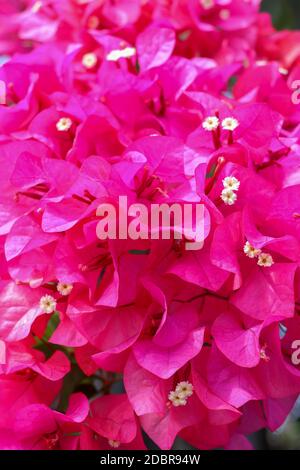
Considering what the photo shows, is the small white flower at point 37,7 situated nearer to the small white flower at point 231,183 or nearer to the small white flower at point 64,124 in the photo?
the small white flower at point 64,124

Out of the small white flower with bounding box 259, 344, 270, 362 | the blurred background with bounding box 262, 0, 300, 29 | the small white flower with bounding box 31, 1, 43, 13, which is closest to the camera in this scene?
the small white flower with bounding box 259, 344, 270, 362

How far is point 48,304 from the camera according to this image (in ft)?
2.31

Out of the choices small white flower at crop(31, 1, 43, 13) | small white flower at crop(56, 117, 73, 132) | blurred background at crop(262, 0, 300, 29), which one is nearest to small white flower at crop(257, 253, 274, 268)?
small white flower at crop(56, 117, 73, 132)

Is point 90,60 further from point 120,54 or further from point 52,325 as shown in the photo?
point 52,325

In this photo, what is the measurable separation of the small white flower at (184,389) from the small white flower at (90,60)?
46cm

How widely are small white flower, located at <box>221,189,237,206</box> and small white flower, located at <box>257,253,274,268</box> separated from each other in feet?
0.20

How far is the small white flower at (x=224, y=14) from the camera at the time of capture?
101 centimetres

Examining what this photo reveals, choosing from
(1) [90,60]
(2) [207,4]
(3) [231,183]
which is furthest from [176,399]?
(2) [207,4]

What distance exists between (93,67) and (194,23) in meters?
0.16

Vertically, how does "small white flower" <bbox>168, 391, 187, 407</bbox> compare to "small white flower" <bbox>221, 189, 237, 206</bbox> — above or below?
below

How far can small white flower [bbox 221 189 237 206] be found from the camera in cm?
69

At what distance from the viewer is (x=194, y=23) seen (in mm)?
969

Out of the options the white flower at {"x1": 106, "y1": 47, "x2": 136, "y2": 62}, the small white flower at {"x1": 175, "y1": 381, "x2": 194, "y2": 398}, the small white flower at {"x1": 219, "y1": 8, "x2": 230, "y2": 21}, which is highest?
the white flower at {"x1": 106, "y1": 47, "x2": 136, "y2": 62}

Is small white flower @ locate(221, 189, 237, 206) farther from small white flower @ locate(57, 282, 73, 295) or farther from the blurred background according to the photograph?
the blurred background
